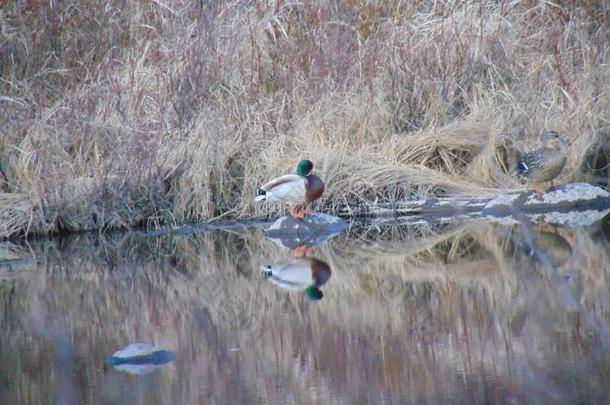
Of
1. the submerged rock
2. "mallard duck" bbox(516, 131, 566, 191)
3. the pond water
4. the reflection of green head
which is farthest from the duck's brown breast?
the submerged rock

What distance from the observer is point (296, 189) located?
9.92 m

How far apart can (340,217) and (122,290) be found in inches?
127

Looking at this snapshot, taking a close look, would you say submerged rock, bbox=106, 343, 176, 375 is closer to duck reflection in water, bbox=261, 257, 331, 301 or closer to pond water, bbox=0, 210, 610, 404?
→ pond water, bbox=0, 210, 610, 404

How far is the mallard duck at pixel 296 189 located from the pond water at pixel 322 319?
0.43 meters

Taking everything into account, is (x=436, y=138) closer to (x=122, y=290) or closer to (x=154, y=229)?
(x=154, y=229)

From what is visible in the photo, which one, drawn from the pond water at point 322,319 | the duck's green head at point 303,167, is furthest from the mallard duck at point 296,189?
the pond water at point 322,319

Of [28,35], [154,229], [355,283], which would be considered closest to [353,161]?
[154,229]

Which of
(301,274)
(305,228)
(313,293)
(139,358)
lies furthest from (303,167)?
(139,358)

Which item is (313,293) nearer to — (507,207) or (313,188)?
(313,188)

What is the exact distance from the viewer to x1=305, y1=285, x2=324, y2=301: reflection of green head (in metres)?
7.22

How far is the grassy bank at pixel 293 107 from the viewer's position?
36.0ft

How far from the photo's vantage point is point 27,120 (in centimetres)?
1170

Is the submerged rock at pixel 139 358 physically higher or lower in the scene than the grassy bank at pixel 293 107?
lower

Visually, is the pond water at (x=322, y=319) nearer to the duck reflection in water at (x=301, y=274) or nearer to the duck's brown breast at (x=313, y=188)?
the duck reflection in water at (x=301, y=274)
